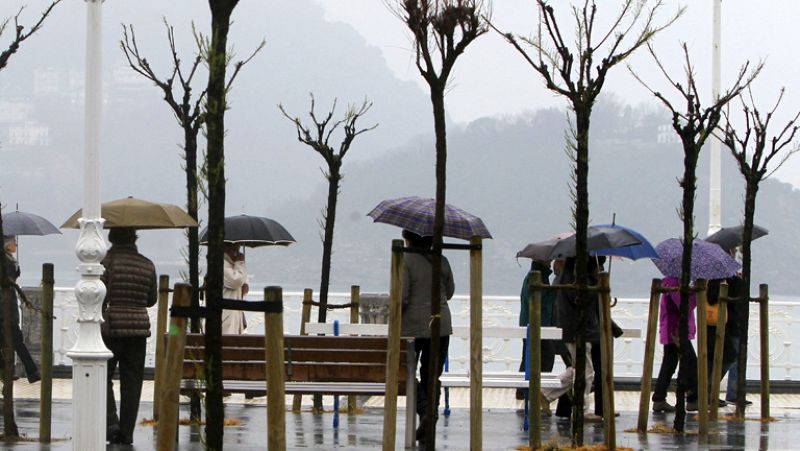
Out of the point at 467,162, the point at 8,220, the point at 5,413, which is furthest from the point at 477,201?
the point at 5,413

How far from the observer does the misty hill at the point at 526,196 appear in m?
71.6

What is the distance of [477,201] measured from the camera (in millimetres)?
87125

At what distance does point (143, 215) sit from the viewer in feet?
39.3

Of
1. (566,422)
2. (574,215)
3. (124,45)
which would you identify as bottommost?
(566,422)

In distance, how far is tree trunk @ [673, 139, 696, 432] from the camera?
12.7 metres

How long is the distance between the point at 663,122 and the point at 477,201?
1154 cm

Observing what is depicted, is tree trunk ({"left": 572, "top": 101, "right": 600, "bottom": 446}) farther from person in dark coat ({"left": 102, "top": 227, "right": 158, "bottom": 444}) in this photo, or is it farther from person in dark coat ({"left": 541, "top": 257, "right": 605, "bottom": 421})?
person in dark coat ({"left": 102, "top": 227, "right": 158, "bottom": 444})

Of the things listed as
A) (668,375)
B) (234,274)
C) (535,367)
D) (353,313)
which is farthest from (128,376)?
(668,375)

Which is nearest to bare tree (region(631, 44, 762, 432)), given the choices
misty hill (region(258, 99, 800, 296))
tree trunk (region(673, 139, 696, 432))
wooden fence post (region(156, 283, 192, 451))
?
tree trunk (region(673, 139, 696, 432))

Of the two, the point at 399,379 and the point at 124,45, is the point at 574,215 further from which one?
the point at 124,45

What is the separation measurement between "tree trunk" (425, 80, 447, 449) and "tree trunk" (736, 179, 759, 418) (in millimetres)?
Result: 5292

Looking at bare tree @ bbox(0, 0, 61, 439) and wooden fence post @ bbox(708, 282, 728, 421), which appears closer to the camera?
bare tree @ bbox(0, 0, 61, 439)

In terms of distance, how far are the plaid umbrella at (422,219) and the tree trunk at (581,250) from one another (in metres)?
0.75

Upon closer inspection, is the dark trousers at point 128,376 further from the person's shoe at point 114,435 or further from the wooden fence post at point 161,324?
the wooden fence post at point 161,324
